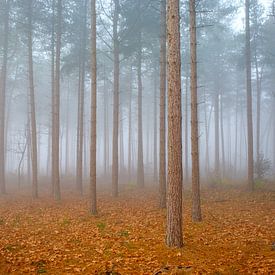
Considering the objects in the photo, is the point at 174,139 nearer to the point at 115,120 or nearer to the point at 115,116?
the point at 115,120

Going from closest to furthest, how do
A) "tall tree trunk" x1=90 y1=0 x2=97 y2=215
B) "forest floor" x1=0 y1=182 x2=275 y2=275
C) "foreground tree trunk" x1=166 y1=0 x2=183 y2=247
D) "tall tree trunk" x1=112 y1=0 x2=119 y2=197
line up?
1. "forest floor" x1=0 y1=182 x2=275 y2=275
2. "foreground tree trunk" x1=166 y1=0 x2=183 y2=247
3. "tall tree trunk" x1=90 y1=0 x2=97 y2=215
4. "tall tree trunk" x1=112 y1=0 x2=119 y2=197

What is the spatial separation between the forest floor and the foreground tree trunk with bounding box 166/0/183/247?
1.85ft

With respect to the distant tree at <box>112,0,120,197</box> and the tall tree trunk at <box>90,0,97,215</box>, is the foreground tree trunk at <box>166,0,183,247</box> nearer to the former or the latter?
the tall tree trunk at <box>90,0,97,215</box>

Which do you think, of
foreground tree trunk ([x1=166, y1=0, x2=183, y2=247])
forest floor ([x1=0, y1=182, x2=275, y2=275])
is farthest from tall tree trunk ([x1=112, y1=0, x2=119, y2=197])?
foreground tree trunk ([x1=166, y1=0, x2=183, y2=247])

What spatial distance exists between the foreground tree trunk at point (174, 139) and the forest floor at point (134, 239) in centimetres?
56

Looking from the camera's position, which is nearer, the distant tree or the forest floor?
the forest floor

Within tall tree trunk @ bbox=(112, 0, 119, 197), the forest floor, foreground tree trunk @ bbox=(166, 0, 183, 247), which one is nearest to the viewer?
the forest floor

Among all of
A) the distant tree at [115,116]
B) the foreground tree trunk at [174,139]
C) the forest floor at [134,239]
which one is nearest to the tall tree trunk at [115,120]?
the distant tree at [115,116]

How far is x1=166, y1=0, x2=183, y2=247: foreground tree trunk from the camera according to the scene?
804 centimetres

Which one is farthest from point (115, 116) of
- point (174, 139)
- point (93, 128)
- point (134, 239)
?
point (174, 139)

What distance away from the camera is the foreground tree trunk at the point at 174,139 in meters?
8.04

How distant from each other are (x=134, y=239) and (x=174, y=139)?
3416 mm

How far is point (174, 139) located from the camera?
8.07 m

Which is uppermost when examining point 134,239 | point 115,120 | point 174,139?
point 115,120
